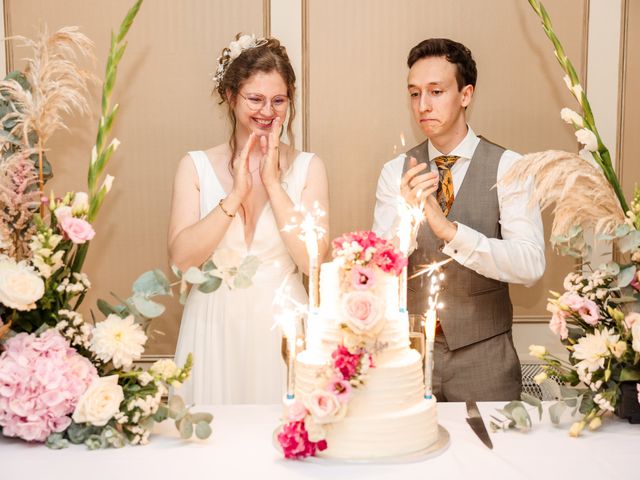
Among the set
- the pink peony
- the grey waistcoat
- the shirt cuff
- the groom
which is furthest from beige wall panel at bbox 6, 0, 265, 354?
the pink peony

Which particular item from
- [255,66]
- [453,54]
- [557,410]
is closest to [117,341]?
[557,410]

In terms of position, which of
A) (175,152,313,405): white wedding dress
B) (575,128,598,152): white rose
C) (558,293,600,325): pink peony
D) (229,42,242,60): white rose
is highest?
(229,42,242,60): white rose

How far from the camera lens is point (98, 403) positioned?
1.49 meters

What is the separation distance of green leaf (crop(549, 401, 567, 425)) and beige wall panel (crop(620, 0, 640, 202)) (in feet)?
7.04

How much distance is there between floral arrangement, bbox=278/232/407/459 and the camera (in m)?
1.42

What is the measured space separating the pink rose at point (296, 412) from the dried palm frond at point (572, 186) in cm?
72

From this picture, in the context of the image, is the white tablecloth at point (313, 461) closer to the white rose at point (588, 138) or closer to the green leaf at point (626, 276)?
the green leaf at point (626, 276)

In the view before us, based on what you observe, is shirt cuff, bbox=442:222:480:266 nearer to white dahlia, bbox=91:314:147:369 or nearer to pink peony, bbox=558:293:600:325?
pink peony, bbox=558:293:600:325

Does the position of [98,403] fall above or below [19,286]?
below

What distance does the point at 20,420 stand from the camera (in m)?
1.49

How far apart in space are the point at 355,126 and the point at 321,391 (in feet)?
7.13

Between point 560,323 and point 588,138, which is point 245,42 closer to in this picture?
point 588,138

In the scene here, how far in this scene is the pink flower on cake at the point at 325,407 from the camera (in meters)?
1.41

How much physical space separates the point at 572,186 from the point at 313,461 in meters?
0.86
